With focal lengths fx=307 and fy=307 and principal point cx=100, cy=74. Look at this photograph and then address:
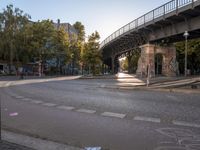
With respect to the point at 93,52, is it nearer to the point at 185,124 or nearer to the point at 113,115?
the point at 113,115

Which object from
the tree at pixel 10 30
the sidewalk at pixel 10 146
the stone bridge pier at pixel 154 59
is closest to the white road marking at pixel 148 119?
the sidewalk at pixel 10 146

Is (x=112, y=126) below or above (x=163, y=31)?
below

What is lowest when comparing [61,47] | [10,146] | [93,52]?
[10,146]

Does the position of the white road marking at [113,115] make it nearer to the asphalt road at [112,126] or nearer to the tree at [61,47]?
the asphalt road at [112,126]

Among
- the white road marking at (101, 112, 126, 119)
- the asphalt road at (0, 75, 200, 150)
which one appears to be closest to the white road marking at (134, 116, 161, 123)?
the asphalt road at (0, 75, 200, 150)

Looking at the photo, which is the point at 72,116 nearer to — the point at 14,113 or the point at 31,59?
the point at 14,113

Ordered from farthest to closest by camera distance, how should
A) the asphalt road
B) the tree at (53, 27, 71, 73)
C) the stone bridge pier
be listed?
the tree at (53, 27, 71, 73) < the stone bridge pier < the asphalt road

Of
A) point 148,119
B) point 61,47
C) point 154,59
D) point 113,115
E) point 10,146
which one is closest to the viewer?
point 10,146

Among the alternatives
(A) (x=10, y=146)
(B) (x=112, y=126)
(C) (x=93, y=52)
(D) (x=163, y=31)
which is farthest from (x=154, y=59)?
(A) (x=10, y=146)

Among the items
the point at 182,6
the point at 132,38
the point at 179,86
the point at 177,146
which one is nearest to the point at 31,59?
the point at 132,38

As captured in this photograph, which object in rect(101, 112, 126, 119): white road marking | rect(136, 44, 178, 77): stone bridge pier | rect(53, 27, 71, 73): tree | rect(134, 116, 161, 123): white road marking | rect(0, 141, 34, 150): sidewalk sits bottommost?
rect(134, 116, 161, 123): white road marking

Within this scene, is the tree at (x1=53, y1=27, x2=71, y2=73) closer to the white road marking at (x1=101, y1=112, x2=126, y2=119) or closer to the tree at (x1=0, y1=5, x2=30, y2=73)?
the tree at (x1=0, y1=5, x2=30, y2=73)

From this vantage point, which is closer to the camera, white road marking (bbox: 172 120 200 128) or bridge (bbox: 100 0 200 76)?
white road marking (bbox: 172 120 200 128)

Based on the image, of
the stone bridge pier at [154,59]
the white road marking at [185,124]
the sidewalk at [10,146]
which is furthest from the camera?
the stone bridge pier at [154,59]
